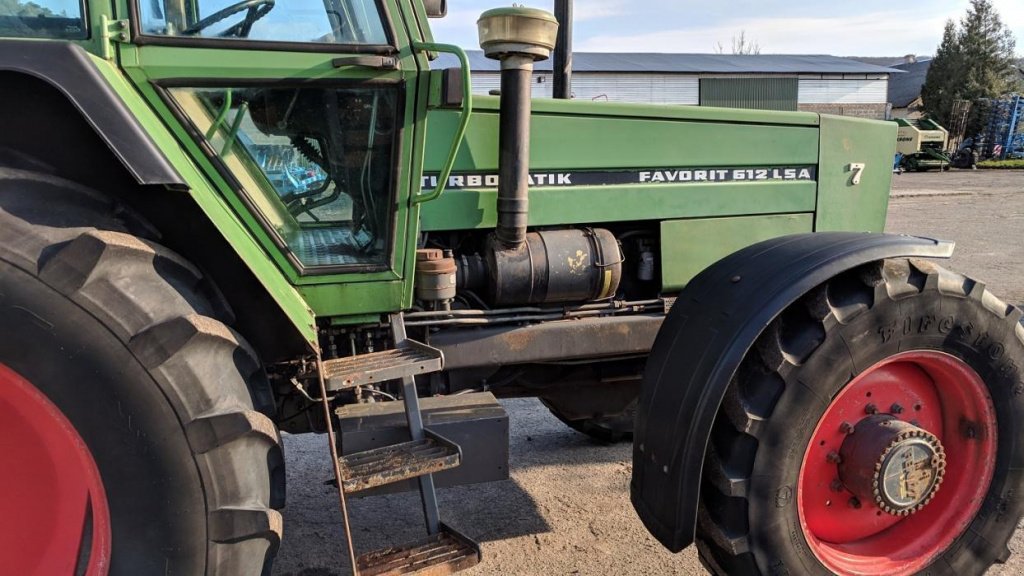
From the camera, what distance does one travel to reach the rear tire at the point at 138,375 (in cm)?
172

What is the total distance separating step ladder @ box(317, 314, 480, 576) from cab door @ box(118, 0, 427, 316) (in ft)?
0.81

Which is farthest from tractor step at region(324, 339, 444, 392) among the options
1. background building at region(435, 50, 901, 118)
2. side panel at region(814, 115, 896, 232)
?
background building at region(435, 50, 901, 118)

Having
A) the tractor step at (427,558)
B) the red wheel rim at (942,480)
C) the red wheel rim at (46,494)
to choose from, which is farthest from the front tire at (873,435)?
the red wheel rim at (46,494)

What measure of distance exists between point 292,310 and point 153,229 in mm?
423

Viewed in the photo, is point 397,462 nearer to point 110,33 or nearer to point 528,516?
point 528,516

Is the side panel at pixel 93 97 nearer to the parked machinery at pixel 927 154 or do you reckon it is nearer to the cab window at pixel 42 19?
the cab window at pixel 42 19

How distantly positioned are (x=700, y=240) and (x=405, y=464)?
1.58 m

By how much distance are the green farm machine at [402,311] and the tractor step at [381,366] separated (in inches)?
0.5

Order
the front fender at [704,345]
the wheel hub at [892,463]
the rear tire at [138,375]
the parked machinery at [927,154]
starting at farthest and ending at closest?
the parked machinery at [927,154]
the wheel hub at [892,463]
the front fender at [704,345]
the rear tire at [138,375]

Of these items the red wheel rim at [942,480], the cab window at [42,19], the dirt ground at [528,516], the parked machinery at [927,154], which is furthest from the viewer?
the parked machinery at [927,154]

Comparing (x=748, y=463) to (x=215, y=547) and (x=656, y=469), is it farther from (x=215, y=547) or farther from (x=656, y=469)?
(x=215, y=547)

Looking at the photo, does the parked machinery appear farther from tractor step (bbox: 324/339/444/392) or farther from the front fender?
tractor step (bbox: 324/339/444/392)

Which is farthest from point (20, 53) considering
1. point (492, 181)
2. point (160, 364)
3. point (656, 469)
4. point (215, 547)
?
point (656, 469)

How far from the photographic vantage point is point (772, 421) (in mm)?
2232
